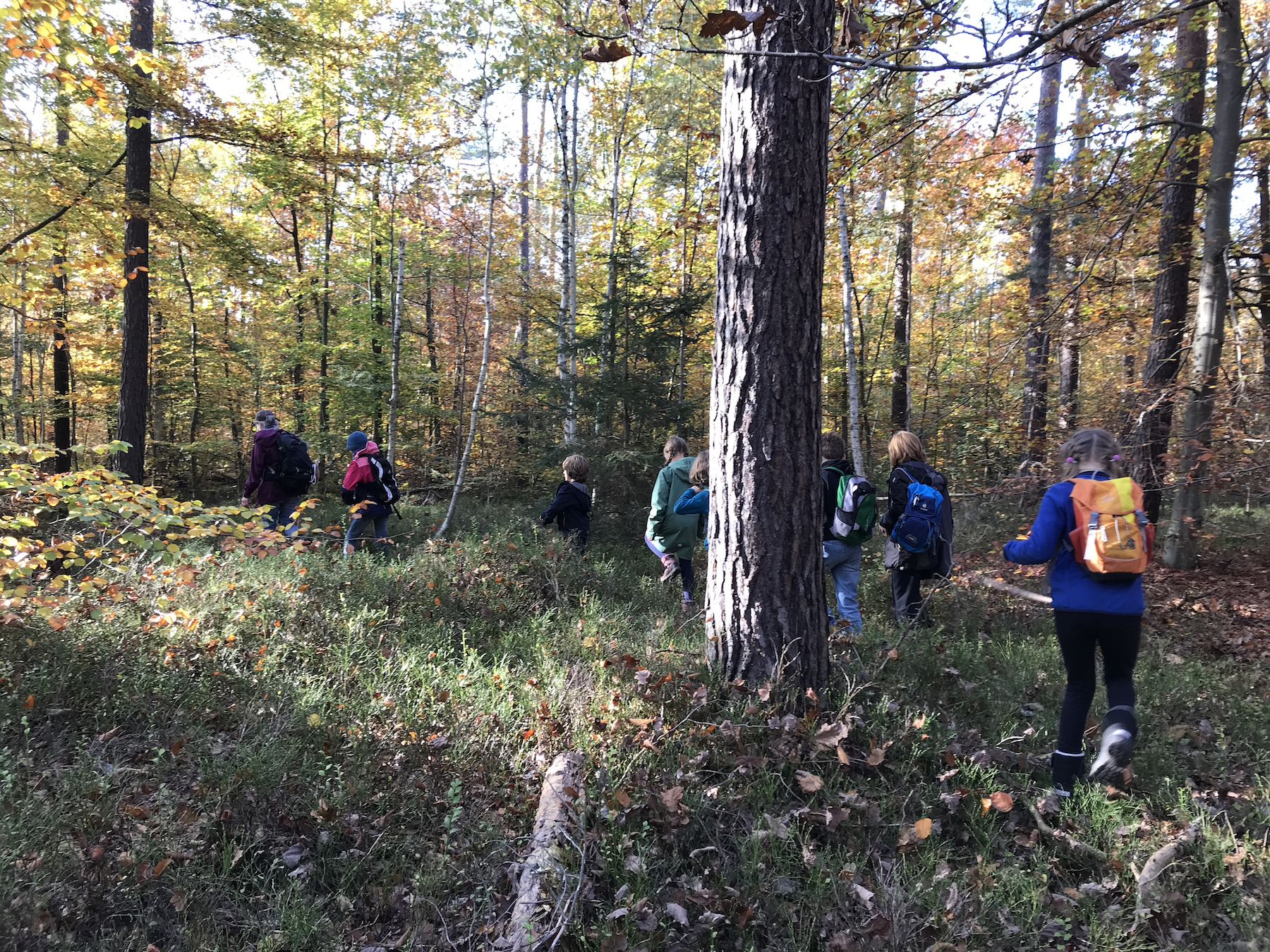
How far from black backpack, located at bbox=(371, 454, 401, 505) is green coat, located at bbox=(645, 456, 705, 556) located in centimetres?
353

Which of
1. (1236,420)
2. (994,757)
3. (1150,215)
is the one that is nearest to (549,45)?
(1150,215)

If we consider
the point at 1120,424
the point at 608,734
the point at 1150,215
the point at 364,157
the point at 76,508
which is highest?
the point at 364,157

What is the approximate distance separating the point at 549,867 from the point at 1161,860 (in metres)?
2.70

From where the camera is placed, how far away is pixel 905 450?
5578 millimetres

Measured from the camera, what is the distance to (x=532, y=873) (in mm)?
2584

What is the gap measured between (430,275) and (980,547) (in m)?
15.1

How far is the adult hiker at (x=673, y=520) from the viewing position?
6453 mm

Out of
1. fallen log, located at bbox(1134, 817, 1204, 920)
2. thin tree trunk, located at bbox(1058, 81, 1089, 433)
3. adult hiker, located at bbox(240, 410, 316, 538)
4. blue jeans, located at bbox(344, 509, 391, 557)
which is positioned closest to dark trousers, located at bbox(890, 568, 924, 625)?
fallen log, located at bbox(1134, 817, 1204, 920)

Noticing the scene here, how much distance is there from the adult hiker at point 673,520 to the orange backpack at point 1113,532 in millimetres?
3533

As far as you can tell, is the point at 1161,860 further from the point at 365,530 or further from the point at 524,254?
the point at 524,254

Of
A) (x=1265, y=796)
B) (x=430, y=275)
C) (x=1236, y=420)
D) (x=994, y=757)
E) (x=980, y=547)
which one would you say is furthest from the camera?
(x=430, y=275)

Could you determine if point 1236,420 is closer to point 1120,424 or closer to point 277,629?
point 1120,424

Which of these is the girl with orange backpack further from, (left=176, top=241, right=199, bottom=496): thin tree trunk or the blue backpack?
(left=176, top=241, right=199, bottom=496): thin tree trunk

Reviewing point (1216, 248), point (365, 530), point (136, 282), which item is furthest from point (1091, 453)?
point (136, 282)
